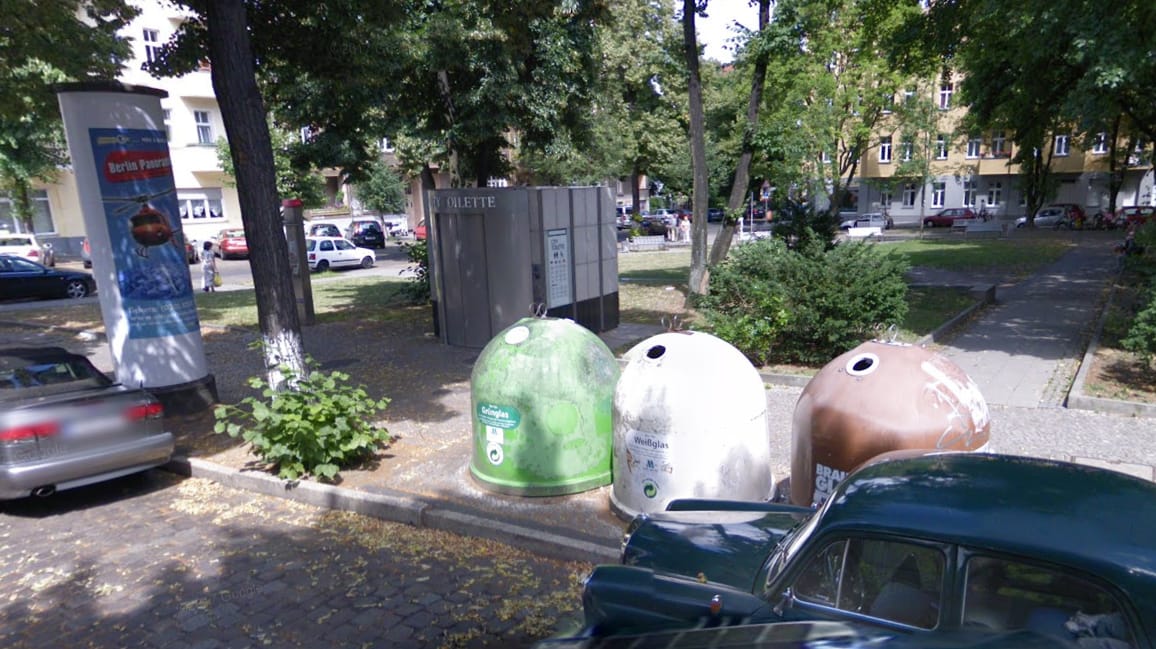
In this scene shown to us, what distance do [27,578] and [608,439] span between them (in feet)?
15.1

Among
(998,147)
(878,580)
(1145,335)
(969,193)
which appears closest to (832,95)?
(1145,335)

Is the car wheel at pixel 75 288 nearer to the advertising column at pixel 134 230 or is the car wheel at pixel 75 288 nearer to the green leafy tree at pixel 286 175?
the green leafy tree at pixel 286 175

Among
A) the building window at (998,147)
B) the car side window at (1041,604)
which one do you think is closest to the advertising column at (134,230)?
the car side window at (1041,604)

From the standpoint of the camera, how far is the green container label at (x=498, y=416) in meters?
6.32

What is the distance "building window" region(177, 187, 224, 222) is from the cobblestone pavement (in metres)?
40.0

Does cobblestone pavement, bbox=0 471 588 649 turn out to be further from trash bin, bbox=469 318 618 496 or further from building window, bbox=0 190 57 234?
building window, bbox=0 190 57 234

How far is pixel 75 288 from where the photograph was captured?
73.8ft

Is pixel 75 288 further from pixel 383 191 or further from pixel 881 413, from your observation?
pixel 383 191

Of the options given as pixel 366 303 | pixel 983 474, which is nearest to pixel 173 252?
pixel 983 474

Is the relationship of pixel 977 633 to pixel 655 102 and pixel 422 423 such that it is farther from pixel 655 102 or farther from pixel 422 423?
pixel 655 102

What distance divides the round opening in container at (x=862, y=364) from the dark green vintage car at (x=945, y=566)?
1670 millimetres

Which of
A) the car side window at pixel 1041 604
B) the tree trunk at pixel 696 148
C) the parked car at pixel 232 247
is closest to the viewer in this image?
the car side window at pixel 1041 604

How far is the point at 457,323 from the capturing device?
13.1 meters

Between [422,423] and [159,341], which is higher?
[159,341]
